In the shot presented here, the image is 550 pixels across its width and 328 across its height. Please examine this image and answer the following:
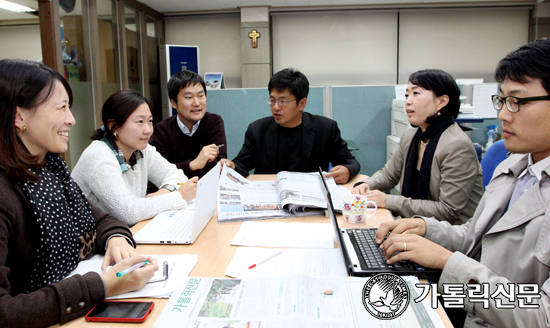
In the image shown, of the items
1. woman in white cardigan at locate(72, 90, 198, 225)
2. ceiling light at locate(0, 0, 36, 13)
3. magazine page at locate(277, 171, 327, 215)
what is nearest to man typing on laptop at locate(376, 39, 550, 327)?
magazine page at locate(277, 171, 327, 215)

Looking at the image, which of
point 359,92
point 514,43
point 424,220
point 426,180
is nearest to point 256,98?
point 359,92

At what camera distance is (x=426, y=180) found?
184 centimetres

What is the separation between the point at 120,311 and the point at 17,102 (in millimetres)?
599

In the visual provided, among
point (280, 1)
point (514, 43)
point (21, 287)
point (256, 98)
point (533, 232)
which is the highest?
point (280, 1)

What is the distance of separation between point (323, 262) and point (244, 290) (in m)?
0.28

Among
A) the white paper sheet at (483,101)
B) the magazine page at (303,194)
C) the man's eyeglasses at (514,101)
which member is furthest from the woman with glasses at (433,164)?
the white paper sheet at (483,101)

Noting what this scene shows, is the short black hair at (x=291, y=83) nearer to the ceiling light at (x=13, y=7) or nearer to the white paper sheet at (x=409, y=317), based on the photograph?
the white paper sheet at (x=409, y=317)

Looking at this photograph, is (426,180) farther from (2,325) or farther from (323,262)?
(2,325)

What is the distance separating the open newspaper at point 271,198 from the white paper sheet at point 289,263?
339mm

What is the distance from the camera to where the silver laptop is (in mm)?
1258

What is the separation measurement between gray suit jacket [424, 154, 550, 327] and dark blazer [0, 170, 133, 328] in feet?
2.89

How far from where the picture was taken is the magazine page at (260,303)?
2.57 ft

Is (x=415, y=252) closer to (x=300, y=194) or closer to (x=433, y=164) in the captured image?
(x=300, y=194)

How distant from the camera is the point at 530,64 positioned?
40.3 inches
